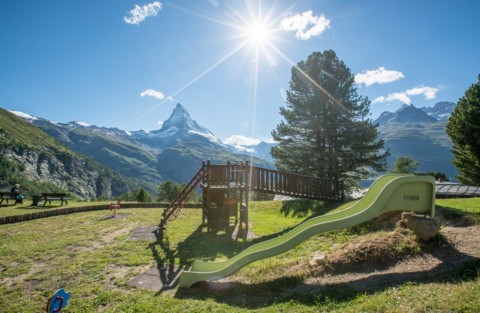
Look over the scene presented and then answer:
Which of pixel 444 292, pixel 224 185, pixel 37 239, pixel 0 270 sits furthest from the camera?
pixel 224 185

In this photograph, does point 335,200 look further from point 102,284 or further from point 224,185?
point 102,284

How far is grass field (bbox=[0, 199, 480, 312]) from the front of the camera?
571 cm

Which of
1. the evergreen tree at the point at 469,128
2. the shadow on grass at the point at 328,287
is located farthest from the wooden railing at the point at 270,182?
the evergreen tree at the point at 469,128

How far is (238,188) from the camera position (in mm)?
16156

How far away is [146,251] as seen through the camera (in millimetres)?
11992

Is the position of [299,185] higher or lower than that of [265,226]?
higher

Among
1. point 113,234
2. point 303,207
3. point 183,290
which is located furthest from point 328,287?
point 303,207

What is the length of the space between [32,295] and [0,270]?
3213 millimetres

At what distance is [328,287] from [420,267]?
8.18 feet

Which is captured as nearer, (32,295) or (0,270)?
(32,295)

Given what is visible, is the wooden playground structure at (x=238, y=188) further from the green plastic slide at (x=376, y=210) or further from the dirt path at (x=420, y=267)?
the dirt path at (x=420, y=267)

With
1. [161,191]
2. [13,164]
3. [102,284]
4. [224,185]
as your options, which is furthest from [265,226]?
[13,164]

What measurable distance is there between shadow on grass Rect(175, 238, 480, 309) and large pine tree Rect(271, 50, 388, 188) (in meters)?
18.2

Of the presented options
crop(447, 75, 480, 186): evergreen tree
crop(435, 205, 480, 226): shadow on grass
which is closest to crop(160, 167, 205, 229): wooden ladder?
crop(435, 205, 480, 226): shadow on grass
